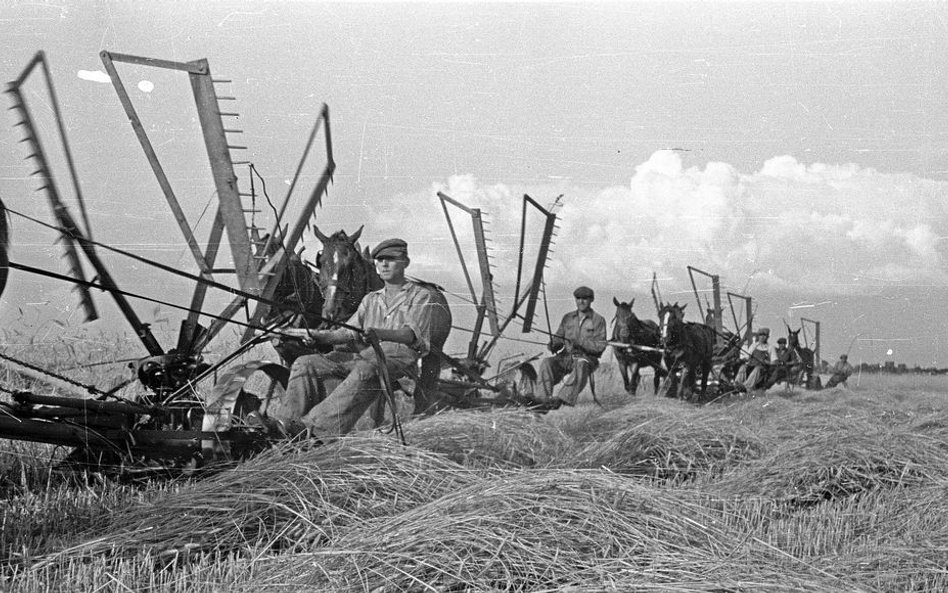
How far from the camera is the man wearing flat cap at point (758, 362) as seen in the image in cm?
1041

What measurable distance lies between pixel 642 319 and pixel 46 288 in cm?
746

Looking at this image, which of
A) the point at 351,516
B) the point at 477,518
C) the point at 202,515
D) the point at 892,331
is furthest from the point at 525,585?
the point at 892,331

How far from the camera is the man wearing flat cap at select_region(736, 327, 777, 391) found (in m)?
10.4

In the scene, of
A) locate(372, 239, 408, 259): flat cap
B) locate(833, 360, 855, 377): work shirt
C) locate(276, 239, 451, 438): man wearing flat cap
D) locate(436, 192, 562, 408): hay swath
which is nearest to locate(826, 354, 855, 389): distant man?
locate(833, 360, 855, 377): work shirt

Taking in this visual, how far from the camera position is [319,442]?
504cm

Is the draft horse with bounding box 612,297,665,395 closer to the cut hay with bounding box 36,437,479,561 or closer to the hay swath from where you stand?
the hay swath

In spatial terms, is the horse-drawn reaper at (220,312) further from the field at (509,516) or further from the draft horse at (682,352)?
the draft horse at (682,352)

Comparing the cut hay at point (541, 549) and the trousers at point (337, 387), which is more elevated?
the trousers at point (337, 387)

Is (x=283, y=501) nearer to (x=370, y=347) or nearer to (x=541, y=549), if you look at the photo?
(x=541, y=549)

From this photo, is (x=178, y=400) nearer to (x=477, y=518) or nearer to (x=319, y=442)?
(x=319, y=442)

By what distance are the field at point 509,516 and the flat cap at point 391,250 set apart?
1.18m

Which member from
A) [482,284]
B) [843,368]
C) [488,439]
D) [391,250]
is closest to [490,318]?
[482,284]

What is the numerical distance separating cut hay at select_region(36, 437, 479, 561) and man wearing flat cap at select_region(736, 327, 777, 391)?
6507 mm

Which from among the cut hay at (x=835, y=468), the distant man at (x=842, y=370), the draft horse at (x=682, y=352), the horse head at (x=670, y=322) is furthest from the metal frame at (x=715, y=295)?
the cut hay at (x=835, y=468)
